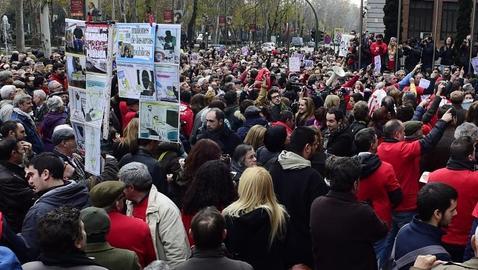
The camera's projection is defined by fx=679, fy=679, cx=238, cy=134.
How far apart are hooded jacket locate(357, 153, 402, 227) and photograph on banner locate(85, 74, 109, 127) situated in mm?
2762

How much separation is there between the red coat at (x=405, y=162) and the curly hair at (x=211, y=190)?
238 centimetres

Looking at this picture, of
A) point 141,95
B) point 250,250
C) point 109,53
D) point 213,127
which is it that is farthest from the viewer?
point 213,127

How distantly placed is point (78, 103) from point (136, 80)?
742mm

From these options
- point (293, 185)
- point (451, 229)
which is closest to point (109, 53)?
point (293, 185)

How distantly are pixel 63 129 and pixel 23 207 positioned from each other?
1.54 meters

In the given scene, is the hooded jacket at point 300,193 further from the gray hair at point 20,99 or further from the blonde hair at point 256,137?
the gray hair at point 20,99

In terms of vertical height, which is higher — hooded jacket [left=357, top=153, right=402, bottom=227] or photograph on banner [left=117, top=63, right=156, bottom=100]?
photograph on banner [left=117, top=63, right=156, bottom=100]

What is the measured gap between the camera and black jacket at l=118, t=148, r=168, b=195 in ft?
22.8

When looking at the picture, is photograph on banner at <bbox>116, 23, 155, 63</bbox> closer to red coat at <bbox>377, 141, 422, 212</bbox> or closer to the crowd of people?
the crowd of people

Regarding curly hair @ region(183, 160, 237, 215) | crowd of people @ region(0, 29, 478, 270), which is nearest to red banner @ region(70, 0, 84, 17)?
crowd of people @ region(0, 29, 478, 270)

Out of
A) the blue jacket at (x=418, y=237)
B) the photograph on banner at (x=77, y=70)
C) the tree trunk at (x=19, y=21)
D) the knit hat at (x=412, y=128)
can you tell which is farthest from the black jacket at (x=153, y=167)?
the tree trunk at (x=19, y=21)

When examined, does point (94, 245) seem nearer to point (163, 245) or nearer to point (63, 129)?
point (163, 245)

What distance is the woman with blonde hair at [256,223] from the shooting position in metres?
5.34

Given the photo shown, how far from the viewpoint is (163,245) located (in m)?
5.48
